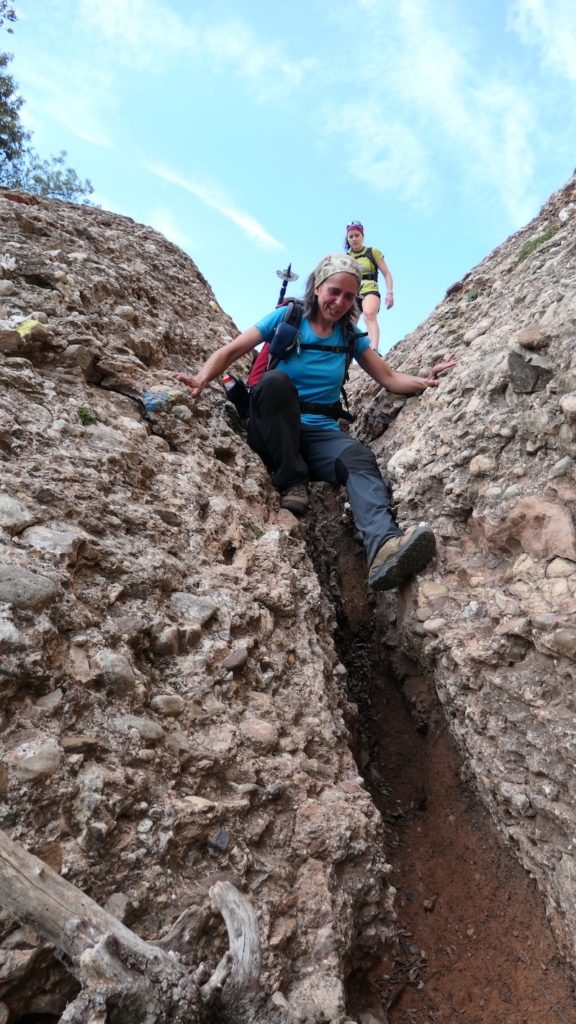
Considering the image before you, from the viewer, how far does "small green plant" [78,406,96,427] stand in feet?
14.2

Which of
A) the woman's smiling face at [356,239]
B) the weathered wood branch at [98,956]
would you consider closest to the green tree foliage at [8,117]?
the woman's smiling face at [356,239]

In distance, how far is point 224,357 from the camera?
5.28 meters

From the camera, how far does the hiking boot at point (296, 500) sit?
17.7ft

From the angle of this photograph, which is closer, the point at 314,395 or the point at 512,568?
the point at 512,568

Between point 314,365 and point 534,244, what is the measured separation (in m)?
3.52

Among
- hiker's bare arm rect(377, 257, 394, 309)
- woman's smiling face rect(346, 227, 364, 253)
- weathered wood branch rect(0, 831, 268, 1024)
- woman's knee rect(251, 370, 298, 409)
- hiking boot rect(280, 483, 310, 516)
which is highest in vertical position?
woman's smiling face rect(346, 227, 364, 253)

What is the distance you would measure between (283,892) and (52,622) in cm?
160

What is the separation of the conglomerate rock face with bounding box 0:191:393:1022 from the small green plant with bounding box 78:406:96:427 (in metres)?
0.02

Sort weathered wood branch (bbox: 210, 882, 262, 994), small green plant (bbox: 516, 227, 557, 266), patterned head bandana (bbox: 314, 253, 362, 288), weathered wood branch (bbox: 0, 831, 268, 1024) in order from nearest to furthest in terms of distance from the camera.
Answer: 1. weathered wood branch (bbox: 0, 831, 268, 1024)
2. weathered wood branch (bbox: 210, 882, 262, 994)
3. patterned head bandana (bbox: 314, 253, 362, 288)
4. small green plant (bbox: 516, 227, 557, 266)

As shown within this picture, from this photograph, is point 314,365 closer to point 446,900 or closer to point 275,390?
point 275,390

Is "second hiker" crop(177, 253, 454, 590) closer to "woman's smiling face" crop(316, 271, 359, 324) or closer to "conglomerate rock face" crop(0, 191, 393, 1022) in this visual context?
"woman's smiling face" crop(316, 271, 359, 324)

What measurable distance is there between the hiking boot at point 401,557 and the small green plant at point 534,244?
4.35 m

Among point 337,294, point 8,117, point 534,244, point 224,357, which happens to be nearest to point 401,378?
point 337,294

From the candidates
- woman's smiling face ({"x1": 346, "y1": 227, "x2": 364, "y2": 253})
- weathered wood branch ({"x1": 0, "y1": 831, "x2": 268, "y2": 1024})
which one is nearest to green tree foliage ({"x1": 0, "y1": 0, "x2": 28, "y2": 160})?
woman's smiling face ({"x1": 346, "y1": 227, "x2": 364, "y2": 253})
